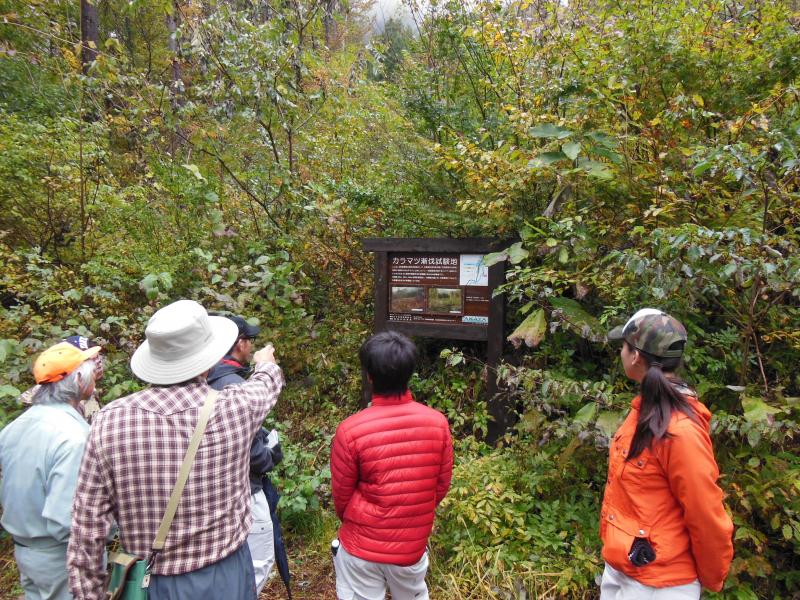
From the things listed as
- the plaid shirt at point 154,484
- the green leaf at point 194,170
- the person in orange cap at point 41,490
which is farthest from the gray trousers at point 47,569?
the green leaf at point 194,170

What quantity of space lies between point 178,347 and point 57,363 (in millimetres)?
1045

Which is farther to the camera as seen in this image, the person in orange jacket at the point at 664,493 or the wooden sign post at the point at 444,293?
the wooden sign post at the point at 444,293

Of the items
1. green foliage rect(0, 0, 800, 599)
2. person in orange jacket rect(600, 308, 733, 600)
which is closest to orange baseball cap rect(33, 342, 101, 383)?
green foliage rect(0, 0, 800, 599)

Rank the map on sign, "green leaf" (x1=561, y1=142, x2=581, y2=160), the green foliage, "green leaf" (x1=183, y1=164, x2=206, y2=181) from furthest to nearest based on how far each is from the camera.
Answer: "green leaf" (x1=183, y1=164, x2=206, y2=181) → the map on sign → "green leaf" (x1=561, y1=142, x2=581, y2=160) → the green foliage

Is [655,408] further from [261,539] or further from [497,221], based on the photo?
[497,221]

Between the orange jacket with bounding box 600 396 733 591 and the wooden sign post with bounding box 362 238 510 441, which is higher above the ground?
the wooden sign post with bounding box 362 238 510 441

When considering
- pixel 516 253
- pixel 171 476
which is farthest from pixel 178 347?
pixel 516 253

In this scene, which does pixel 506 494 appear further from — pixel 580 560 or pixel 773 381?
pixel 773 381

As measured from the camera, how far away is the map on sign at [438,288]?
4.64 meters

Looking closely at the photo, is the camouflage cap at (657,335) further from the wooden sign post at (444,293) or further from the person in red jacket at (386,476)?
the wooden sign post at (444,293)

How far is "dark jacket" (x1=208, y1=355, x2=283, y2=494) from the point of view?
2.62 meters

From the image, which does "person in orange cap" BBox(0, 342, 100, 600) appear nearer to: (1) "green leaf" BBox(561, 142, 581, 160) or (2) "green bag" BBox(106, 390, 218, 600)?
(2) "green bag" BBox(106, 390, 218, 600)

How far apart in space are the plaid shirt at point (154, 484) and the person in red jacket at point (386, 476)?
590 mm

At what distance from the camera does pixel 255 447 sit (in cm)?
262
